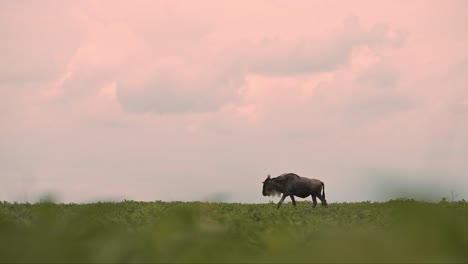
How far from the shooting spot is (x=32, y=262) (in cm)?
269

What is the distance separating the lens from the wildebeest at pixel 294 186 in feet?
124

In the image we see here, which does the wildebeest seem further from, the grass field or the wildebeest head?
the grass field

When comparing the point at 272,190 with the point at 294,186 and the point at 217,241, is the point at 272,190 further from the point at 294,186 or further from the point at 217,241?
the point at 217,241

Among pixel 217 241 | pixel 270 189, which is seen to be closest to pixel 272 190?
pixel 270 189

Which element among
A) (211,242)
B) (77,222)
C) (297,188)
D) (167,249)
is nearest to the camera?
(211,242)

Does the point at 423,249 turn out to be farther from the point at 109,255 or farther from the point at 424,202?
the point at 109,255

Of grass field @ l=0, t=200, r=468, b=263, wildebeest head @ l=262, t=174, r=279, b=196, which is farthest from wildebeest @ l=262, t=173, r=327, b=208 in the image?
grass field @ l=0, t=200, r=468, b=263

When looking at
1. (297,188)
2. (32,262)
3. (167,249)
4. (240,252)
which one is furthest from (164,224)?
(297,188)

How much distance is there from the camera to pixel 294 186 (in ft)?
125

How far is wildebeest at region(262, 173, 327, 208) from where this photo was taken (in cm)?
3794

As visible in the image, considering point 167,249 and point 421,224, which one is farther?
point 167,249

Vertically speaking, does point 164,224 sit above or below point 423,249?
above

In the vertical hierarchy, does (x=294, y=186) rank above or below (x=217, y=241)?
above

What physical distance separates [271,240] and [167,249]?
45cm
